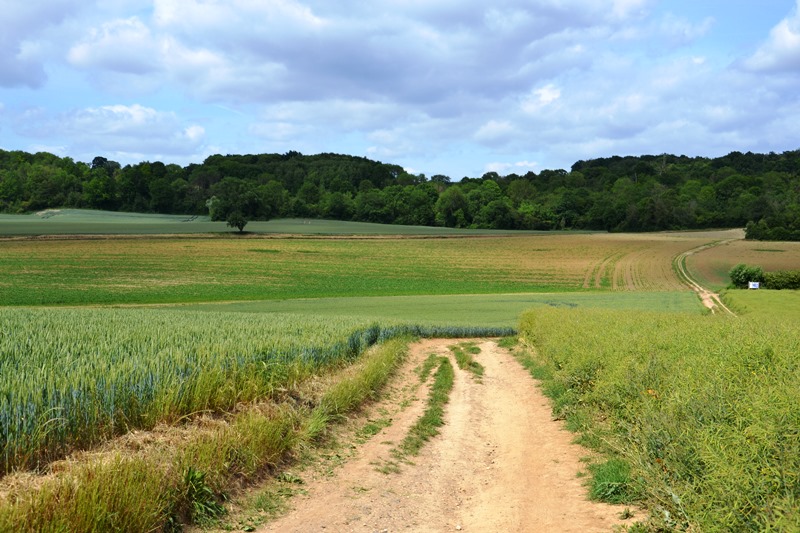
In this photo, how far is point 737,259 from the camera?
75312 mm

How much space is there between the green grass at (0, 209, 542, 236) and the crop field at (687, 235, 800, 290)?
44538 mm

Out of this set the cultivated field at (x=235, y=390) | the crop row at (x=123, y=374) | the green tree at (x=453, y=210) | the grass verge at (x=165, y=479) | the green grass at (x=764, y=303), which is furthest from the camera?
the green tree at (x=453, y=210)

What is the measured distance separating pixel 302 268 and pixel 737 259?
54.1 meters

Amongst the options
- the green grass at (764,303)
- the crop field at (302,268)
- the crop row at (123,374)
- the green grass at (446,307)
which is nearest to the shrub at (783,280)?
the crop field at (302,268)

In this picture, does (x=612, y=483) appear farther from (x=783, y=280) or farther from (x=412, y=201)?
A: (x=412, y=201)

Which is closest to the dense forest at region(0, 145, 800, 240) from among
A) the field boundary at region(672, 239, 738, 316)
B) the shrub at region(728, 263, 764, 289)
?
the field boundary at region(672, 239, 738, 316)

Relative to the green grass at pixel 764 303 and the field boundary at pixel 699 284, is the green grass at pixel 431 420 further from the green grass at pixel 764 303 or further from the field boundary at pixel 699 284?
the green grass at pixel 764 303

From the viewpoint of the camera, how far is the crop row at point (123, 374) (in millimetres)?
7113

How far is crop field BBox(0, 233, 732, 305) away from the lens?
47750 millimetres

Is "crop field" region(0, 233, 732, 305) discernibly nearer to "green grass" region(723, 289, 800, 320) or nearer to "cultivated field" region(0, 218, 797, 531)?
"green grass" region(723, 289, 800, 320)

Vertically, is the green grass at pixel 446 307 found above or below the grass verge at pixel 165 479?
below

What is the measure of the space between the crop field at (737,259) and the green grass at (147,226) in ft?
146

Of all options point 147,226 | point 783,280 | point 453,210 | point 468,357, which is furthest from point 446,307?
point 453,210

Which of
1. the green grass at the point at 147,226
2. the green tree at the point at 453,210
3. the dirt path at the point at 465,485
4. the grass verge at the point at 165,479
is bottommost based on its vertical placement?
the dirt path at the point at 465,485
